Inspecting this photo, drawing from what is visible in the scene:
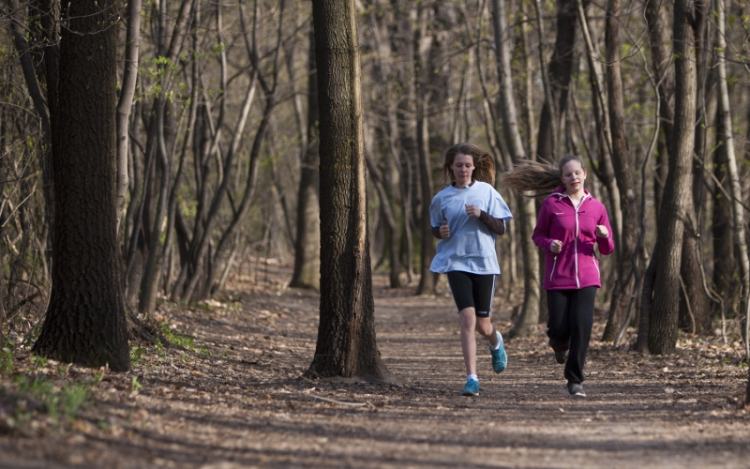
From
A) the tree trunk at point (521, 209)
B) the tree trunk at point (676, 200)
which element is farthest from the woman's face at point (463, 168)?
the tree trunk at point (521, 209)

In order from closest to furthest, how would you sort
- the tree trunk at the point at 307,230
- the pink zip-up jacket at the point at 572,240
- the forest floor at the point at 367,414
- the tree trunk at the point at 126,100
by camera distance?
the forest floor at the point at 367,414, the pink zip-up jacket at the point at 572,240, the tree trunk at the point at 126,100, the tree trunk at the point at 307,230

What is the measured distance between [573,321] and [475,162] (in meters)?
1.67

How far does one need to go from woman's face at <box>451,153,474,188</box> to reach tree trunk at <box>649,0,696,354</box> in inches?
134

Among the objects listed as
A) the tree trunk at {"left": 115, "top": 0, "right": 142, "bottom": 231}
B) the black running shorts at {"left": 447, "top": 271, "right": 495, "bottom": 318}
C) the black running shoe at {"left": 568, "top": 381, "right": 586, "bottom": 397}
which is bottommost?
the black running shoe at {"left": 568, "top": 381, "right": 586, "bottom": 397}

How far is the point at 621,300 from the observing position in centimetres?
1180

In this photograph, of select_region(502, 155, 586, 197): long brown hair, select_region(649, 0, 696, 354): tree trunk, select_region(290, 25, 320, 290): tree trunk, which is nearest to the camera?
select_region(502, 155, 586, 197): long brown hair

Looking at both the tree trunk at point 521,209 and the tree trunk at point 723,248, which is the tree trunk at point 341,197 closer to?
the tree trunk at point 521,209

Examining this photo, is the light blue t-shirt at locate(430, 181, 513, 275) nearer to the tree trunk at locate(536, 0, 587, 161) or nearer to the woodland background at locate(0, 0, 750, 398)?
the woodland background at locate(0, 0, 750, 398)

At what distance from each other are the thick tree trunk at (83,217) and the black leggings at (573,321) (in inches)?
145

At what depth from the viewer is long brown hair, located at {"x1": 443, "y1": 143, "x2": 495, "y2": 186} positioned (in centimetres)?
759

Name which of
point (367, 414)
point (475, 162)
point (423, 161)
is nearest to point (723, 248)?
point (475, 162)

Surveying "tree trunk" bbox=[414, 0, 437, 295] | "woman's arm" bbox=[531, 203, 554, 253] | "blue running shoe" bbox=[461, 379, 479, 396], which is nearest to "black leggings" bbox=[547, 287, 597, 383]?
"woman's arm" bbox=[531, 203, 554, 253]

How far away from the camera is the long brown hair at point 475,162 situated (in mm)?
7594

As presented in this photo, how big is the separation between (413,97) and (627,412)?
1641cm
